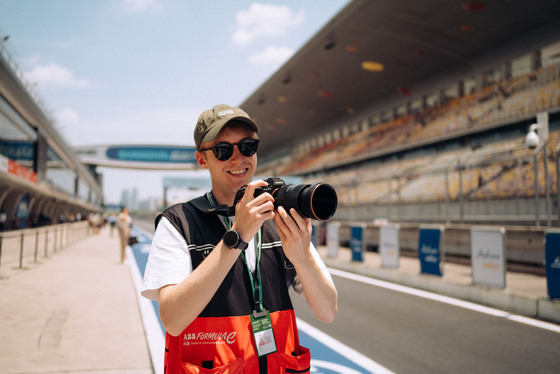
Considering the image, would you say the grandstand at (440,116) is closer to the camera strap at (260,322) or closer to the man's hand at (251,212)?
the camera strap at (260,322)

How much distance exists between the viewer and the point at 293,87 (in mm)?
30484

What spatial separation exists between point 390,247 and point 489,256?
3129 mm

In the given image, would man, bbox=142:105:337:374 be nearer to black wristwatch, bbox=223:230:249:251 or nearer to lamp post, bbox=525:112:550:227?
black wristwatch, bbox=223:230:249:251

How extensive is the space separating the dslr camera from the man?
39 millimetres

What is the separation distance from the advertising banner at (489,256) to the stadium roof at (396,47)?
30.9 feet

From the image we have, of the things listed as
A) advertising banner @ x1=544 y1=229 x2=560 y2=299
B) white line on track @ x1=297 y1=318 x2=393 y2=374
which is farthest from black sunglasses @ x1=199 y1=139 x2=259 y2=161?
advertising banner @ x1=544 y1=229 x2=560 y2=299

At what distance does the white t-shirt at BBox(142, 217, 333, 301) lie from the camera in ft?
4.68

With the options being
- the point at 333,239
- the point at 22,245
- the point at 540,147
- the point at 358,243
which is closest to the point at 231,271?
the point at 540,147

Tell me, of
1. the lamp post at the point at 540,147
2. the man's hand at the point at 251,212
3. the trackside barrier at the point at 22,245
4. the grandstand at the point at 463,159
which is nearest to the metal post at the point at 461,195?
the grandstand at the point at 463,159

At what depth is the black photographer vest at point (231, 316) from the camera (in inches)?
56.3

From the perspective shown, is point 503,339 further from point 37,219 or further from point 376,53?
point 37,219

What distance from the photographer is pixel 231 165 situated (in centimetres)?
157

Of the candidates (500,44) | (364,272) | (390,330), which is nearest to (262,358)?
(390,330)

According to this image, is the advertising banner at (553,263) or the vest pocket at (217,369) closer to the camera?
the vest pocket at (217,369)
